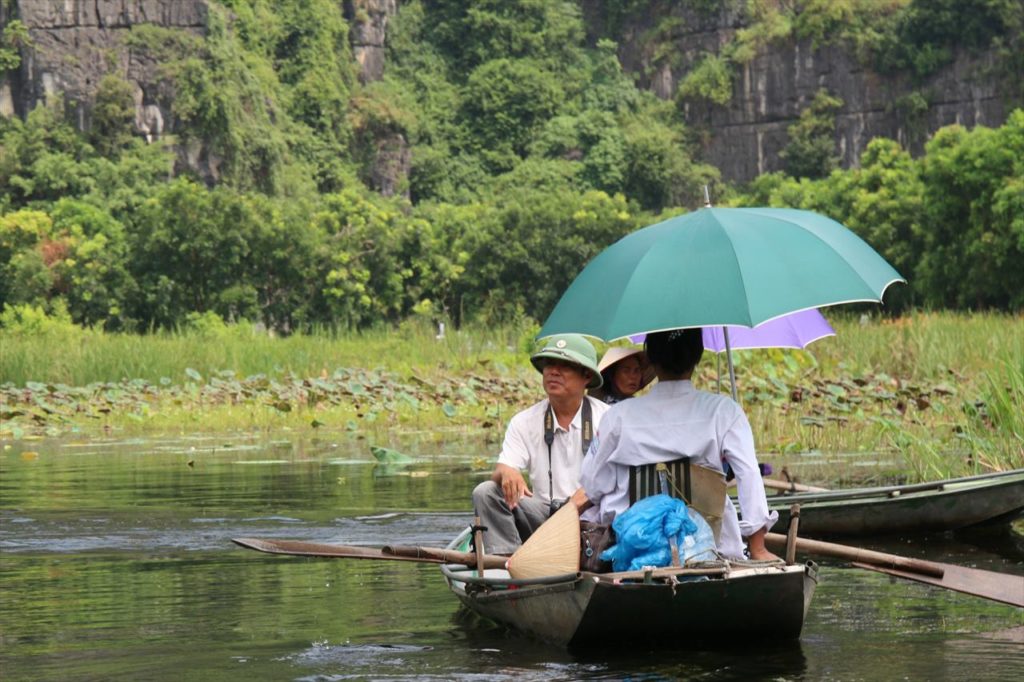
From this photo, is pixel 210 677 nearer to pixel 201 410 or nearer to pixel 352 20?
pixel 201 410

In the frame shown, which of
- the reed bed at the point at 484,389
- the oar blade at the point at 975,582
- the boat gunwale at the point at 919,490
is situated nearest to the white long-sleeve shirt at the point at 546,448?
the oar blade at the point at 975,582

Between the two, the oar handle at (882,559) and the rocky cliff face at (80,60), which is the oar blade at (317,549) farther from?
the rocky cliff face at (80,60)

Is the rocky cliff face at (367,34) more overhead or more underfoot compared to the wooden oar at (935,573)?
more overhead

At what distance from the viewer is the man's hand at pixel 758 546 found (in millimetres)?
5648

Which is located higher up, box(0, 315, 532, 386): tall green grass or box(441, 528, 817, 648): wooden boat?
box(0, 315, 532, 386): tall green grass

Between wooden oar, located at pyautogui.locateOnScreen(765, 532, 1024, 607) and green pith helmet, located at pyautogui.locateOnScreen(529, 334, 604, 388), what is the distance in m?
1.00

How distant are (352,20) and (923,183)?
A: 143ft

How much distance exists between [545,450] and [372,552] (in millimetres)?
811

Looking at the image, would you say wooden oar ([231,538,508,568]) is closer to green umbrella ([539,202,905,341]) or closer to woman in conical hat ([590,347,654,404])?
green umbrella ([539,202,905,341])

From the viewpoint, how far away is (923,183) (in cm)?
3812

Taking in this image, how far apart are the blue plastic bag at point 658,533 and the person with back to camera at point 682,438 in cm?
14

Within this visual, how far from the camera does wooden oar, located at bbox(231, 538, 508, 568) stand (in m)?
6.06

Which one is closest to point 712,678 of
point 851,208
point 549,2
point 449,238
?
point 851,208

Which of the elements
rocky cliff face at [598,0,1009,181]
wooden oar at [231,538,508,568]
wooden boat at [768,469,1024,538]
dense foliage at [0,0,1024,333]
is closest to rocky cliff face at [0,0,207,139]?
dense foliage at [0,0,1024,333]
